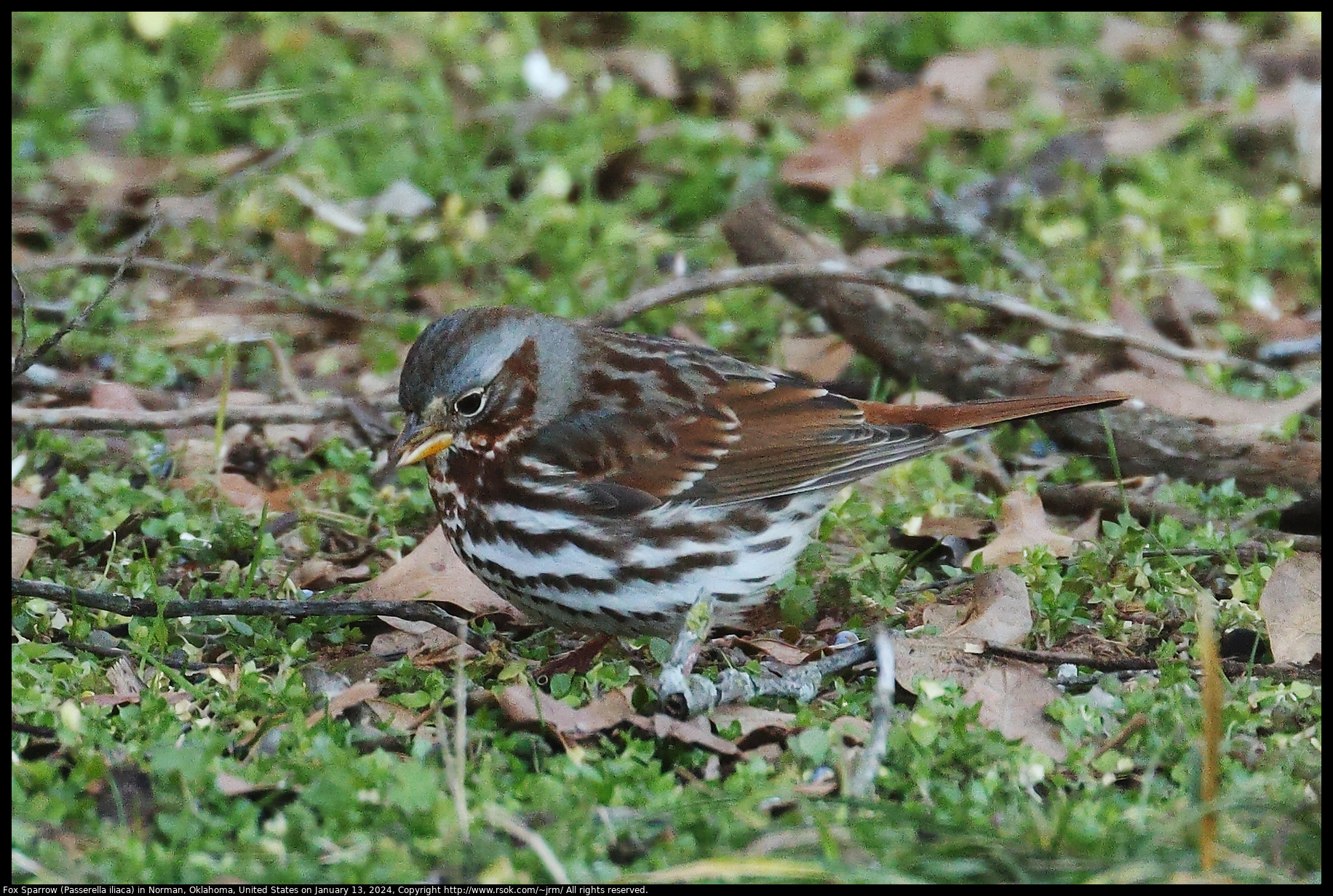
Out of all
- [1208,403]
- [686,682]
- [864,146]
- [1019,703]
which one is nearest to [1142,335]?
[1208,403]

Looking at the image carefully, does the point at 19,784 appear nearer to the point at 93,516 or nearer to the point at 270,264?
the point at 93,516

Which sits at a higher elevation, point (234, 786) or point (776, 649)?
point (234, 786)

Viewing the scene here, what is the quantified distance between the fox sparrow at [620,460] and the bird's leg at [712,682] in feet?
0.71

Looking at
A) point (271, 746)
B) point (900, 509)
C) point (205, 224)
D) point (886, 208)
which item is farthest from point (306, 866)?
point (886, 208)

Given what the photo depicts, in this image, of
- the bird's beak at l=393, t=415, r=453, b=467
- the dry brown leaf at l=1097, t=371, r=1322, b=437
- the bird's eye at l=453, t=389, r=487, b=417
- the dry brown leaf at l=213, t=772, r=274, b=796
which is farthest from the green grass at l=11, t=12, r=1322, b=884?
the bird's eye at l=453, t=389, r=487, b=417

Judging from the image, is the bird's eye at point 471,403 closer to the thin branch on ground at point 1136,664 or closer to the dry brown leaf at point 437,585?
the dry brown leaf at point 437,585

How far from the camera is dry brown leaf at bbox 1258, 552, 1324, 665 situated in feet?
14.6

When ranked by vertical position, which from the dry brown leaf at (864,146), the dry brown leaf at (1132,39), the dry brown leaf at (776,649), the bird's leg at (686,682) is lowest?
the dry brown leaf at (776,649)

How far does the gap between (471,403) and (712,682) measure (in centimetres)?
112

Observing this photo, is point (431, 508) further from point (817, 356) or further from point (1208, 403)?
point (1208, 403)

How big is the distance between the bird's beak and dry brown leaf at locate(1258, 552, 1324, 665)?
2.46 meters

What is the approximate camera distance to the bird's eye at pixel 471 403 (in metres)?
4.64

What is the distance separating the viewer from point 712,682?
13.9 feet

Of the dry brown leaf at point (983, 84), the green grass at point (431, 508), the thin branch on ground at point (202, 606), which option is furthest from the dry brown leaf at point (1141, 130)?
the thin branch on ground at point (202, 606)
